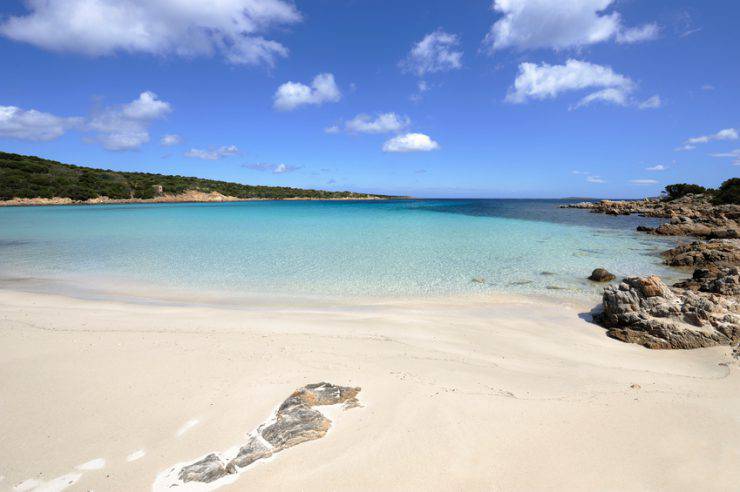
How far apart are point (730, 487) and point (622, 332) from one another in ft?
13.9

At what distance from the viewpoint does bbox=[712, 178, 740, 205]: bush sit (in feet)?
124

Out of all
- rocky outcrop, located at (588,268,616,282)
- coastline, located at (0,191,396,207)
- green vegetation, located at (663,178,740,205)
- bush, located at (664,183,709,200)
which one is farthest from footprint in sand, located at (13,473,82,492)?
coastline, located at (0,191,396,207)

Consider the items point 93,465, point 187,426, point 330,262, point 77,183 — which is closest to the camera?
point 93,465

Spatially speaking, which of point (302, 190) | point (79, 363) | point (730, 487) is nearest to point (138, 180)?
point (302, 190)

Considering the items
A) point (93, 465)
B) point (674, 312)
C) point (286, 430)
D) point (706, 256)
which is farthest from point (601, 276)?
point (93, 465)

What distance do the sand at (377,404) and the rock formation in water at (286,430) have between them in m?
0.13

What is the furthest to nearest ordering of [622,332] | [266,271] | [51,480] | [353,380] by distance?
[266,271] → [622,332] → [353,380] → [51,480]

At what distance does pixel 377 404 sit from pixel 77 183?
95.2m

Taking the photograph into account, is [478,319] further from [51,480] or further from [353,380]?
[51,480]

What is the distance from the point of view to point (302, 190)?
465ft

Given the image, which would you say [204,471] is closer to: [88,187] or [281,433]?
[281,433]

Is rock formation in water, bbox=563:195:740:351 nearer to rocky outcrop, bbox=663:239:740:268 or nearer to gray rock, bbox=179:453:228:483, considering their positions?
rocky outcrop, bbox=663:239:740:268

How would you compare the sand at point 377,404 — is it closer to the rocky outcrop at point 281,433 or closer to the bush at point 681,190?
the rocky outcrop at point 281,433

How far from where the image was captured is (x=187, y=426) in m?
3.66
